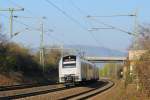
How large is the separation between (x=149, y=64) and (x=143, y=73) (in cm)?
64

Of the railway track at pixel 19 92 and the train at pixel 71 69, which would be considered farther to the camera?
the train at pixel 71 69

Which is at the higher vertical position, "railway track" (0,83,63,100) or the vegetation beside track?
the vegetation beside track

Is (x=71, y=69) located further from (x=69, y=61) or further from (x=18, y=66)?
(x=18, y=66)

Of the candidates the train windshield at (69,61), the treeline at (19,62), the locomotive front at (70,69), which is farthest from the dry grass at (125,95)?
the treeline at (19,62)

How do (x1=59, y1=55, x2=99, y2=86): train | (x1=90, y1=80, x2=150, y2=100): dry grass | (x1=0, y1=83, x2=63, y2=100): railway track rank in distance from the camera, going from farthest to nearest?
1. (x1=59, y1=55, x2=99, y2=86): train
2. (x1=0, y1=83, x2=63, y2=100): railway track
3. (x1=90, y1=80, x2=150, y2=100): dry grass

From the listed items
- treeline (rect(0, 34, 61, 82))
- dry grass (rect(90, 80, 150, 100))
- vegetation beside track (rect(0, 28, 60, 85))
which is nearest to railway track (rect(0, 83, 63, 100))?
dry grass (rect(90, 80, 150, 100))

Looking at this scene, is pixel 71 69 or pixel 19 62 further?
pixel 19 62

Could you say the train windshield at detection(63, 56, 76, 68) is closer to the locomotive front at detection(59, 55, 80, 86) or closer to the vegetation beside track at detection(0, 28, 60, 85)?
the locomotive front at detection(59, 55, 80, 86)

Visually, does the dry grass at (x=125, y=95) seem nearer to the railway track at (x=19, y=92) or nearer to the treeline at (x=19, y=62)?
the railway track at (x=19, y=92)

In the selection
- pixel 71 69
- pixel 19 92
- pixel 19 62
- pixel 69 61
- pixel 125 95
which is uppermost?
pixel 19 62

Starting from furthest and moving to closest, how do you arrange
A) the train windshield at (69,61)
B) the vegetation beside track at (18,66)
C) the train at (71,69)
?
1. the vegetation beside track at (18,66)
2. the train windshield at (69,61)
3. the train at (71,69)

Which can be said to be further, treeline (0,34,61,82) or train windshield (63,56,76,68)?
treeline (0,34,61,82)

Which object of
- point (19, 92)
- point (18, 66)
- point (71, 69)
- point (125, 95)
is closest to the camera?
point (125, 95)

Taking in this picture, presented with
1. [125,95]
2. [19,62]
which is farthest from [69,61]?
[19,62]
